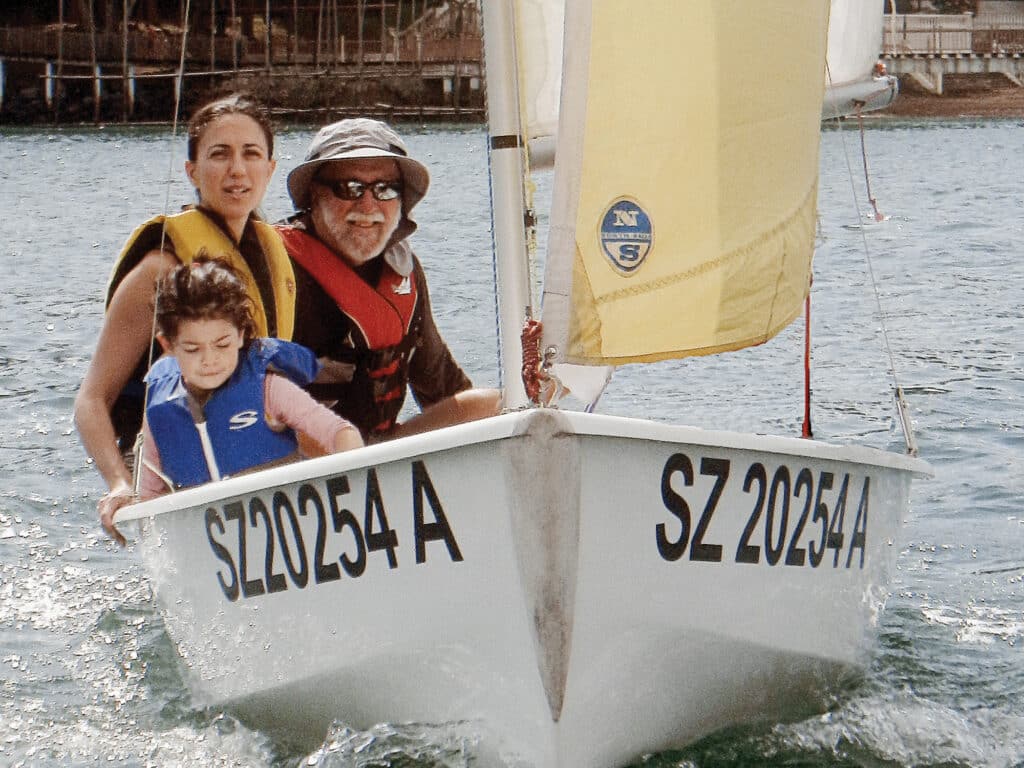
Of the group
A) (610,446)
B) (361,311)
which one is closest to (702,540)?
(610,446)

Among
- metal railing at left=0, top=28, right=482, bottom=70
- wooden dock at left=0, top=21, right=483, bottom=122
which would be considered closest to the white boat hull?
wooden dock at left=0, top=21, right=483, bottom=122

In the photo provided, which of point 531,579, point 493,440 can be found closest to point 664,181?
point 493,440

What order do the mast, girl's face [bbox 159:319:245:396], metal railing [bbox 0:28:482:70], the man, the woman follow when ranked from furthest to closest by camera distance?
metal railing [bbox 0:28:482:70], the man, the woman, girl's face [bbox 159:319:245:396], the mast

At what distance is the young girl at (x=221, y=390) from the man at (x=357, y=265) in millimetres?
599

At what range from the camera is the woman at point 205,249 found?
13.9 feet

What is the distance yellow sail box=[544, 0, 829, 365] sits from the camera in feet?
10.4

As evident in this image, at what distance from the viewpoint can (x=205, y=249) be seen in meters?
4.18

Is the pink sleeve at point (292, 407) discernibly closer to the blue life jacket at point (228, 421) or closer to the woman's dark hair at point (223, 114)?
the blue life jacket at point (228, 421)

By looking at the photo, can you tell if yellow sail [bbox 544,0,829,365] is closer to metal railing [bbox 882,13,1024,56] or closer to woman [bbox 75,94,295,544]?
woman [bbox 75,94,295,544]

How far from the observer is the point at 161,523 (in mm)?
3713

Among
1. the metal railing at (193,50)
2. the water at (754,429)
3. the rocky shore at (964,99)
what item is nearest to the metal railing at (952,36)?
the rocky shore at (964,99)

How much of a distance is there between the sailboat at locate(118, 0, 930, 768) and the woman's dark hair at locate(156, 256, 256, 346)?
422mm

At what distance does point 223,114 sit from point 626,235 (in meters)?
1.55

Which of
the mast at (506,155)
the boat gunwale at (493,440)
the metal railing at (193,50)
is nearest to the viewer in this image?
the boat gunwale at (493,440)
